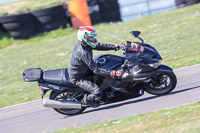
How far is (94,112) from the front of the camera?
7.24 metres

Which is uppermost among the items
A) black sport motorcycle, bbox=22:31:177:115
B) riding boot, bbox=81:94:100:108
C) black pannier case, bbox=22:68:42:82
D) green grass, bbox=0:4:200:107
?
black pannier case, bbox=22:68:42:82

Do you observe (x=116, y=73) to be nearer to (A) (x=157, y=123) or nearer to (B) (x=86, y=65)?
Result: (B) (x=86, y=65)

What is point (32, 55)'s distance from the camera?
1546 centimetres

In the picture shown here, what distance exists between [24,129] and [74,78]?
1537 millimetres

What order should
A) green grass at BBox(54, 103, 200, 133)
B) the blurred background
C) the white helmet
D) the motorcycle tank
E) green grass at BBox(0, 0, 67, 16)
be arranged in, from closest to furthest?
green grass at BBox(54, 103, 200, 133) → the white helmet → the motorcycle tank → the blurred background → green grass at BBox(0, 0, 67, 16)

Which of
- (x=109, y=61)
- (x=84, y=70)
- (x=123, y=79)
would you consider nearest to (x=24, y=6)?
(x=84, y=70)

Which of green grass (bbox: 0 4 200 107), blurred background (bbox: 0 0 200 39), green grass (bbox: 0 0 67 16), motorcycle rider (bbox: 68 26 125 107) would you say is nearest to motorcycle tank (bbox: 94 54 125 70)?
motorcycle rider (bbox: 68 26 125 107)

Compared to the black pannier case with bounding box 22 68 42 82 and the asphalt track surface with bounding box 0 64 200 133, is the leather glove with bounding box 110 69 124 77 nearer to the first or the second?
the asphalt track surface with bounding box 0 64 200 133

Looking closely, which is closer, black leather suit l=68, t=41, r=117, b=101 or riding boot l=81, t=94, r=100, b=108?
black leather suit l=68, t=41, r=117, b=101

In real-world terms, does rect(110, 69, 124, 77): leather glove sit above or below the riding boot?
above

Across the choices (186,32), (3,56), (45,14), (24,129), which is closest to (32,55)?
(3,56)

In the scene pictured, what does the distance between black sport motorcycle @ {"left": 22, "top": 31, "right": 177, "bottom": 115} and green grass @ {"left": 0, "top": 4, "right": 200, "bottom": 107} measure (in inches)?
96.5

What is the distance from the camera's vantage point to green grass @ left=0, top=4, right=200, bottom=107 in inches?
411

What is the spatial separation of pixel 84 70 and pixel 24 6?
54.3 ft
